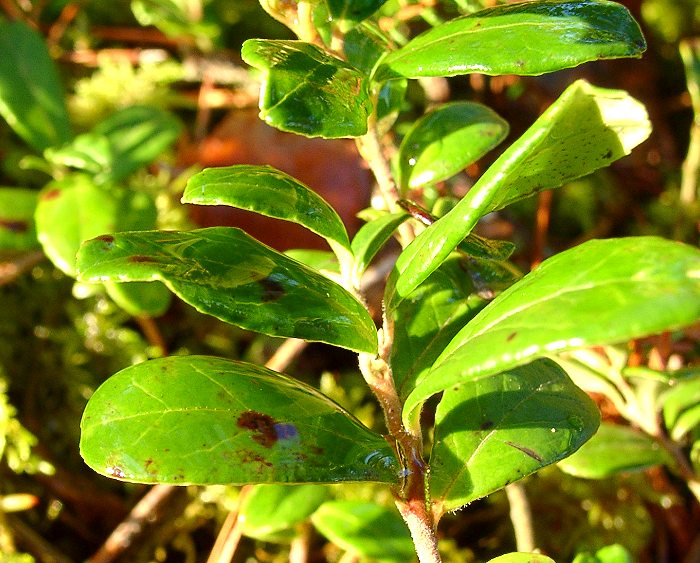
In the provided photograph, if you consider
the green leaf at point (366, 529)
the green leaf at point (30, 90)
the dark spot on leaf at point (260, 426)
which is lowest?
the green leaf at point (366, 529)

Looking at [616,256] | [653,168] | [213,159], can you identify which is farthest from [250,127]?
[616,256]

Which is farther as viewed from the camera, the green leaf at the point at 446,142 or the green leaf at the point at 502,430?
the green leaf at the point at 446,142

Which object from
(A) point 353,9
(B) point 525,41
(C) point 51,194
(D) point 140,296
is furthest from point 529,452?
(C) point 51,194

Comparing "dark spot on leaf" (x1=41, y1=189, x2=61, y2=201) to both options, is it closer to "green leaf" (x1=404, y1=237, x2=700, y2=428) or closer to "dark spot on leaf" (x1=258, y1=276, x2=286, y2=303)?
"dark spot on leaf" (x1=258, y1=276, x2=286, y2=303)

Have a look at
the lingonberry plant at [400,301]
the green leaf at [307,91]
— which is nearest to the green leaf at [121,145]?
the lingonberry plant at [400,301]

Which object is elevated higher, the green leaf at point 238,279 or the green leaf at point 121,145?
the green leaf at point 238,279

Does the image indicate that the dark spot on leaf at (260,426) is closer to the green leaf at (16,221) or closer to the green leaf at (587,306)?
the green leaf at (587,306)

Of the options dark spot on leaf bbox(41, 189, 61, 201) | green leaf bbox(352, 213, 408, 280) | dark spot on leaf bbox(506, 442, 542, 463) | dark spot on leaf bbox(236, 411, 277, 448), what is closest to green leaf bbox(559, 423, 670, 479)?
dark spot on leaf bbox(506, 442, 542, 463)

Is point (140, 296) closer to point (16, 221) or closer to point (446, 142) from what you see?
point (16, 221)
